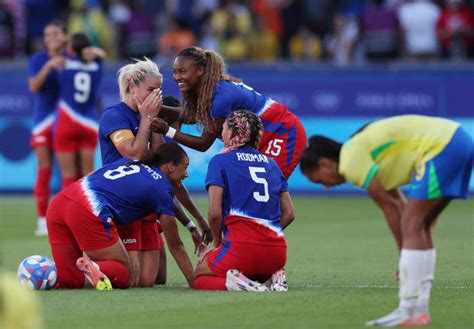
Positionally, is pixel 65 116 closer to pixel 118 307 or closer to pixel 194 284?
pixel 194 284

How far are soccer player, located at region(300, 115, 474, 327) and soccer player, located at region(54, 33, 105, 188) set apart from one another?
27.8 feet

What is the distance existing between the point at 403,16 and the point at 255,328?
1564cm

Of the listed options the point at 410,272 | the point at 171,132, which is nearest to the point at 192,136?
the point at 171,132

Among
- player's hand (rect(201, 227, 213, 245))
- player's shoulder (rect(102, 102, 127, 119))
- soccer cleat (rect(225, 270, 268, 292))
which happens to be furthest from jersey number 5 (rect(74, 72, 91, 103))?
soccer cleat (rect(225, 270, 268, 292))

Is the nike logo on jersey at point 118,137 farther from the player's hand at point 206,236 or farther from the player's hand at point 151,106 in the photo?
the player's hand at point 206,236

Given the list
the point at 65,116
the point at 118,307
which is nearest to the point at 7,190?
the point at 65,116

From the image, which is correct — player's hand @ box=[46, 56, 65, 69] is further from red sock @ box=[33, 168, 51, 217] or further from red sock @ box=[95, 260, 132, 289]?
red sock @ box=[95, 260, 132, 289]

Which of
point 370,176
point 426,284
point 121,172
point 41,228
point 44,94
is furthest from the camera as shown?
point 44,94

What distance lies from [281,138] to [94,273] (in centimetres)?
224

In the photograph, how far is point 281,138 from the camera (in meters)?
11.1

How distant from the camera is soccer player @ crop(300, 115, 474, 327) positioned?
26.5ft

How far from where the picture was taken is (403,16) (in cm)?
2288

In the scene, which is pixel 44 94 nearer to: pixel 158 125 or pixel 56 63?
pixel 56 63

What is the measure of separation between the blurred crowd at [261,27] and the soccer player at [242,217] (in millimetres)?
12568
